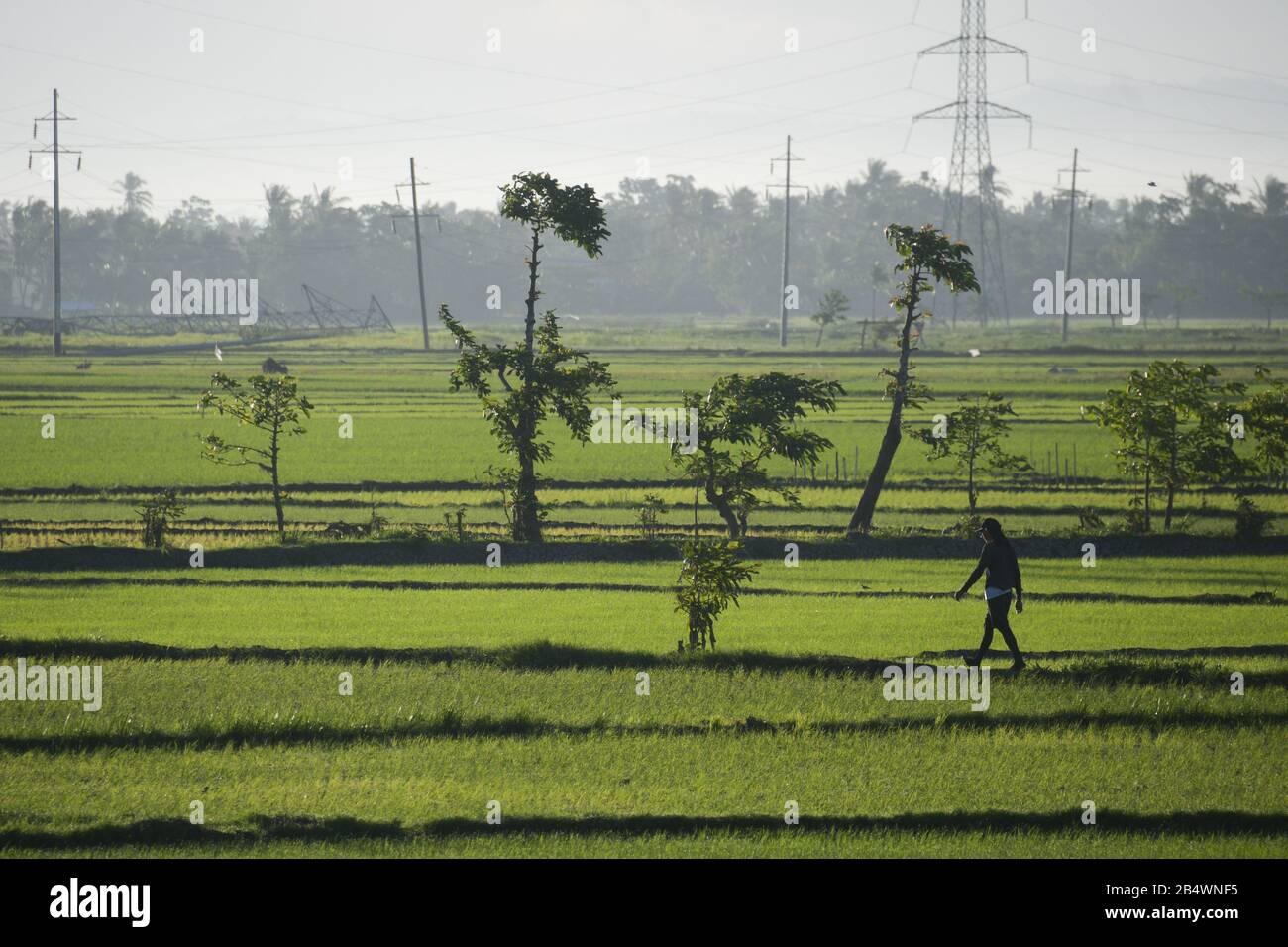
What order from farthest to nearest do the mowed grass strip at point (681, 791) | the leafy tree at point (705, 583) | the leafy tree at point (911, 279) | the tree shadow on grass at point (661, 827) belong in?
1. the leafy tree at point (911, 279)
2. the leafy tree at point (705, 583)
3. the mowed grass strip at point (681, 791)
4. the tree shadow on grass at point (661, 827)

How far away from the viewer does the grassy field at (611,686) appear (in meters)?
13.7

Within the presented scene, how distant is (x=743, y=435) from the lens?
1359 inches

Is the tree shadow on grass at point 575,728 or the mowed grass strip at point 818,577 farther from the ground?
the mowed grass strip at point 818,577

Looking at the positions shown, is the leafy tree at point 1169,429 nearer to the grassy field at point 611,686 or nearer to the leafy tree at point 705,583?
the grassy field at point 611,686

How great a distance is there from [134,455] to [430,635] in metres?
26.9

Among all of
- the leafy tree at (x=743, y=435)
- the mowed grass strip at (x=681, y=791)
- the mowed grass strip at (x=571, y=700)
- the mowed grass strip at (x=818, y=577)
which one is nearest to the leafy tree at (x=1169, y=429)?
the mowed grass strip at (x=818, y=577)

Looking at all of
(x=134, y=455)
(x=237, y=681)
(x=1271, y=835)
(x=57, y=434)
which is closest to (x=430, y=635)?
(x=237, y=681)

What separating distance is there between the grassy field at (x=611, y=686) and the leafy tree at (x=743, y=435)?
1259 millimetres

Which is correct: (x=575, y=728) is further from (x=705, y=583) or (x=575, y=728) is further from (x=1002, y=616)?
(x=1002, y=616)

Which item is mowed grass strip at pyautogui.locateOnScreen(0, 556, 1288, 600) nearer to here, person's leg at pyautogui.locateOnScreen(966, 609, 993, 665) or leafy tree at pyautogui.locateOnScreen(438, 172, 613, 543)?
leafy tree at pyautogui.locateOnScreen(438, 172, 613, 543)

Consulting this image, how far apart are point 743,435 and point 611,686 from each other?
15847mm

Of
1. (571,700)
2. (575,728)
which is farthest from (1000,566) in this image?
(575,728)

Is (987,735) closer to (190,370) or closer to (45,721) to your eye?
(45,721)

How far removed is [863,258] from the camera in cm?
18888
